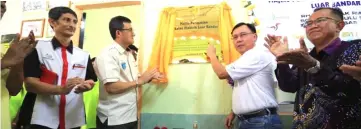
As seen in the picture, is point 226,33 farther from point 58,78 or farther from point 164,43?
point 58,78

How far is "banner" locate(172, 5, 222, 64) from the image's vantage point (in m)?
2.47

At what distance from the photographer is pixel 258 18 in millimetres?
2365

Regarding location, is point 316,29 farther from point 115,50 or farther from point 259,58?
point 115,50

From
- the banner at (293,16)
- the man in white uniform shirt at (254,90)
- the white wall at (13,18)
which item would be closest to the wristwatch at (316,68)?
the man in white uniform shirt at (254,90)

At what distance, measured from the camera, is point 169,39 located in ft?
8.32

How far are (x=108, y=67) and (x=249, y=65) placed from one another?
0.91m

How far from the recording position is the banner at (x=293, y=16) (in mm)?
2217

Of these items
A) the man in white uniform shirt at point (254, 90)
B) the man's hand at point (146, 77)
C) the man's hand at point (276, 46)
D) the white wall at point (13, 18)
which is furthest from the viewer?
the white wall at point (13, 18)

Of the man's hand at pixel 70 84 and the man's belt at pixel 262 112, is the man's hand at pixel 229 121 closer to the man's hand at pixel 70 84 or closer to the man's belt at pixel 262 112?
the man's belt at pixel 262 112

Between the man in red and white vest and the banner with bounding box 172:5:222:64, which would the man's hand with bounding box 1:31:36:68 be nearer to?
the man in red and white vest

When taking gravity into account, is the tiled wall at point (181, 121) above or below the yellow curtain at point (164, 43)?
below

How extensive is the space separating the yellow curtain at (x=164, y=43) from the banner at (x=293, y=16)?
0.70 m

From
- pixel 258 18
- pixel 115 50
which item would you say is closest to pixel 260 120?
pixel 258 18

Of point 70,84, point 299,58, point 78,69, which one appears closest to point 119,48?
point 78,69
